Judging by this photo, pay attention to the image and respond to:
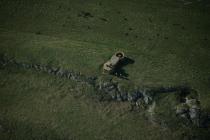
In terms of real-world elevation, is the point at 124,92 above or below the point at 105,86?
below

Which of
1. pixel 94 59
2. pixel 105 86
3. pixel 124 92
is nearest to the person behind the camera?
pixel 124 92

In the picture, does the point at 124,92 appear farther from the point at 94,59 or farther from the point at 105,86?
the point at 94,59

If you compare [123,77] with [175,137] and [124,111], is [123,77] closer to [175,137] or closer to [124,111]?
[124,111]

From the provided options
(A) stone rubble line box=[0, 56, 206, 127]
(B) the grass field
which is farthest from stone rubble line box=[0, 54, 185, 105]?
(B) the grass field

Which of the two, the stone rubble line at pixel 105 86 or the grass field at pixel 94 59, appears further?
the stone rubble line at pixel 105 86

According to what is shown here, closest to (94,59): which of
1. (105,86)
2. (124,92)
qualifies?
(105,86)

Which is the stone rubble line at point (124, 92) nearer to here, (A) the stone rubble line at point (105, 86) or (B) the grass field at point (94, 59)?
(A) the stone rubble line at point (105, 86)

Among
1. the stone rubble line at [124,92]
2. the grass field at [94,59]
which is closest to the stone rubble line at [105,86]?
the stone rubble line at [124,92]

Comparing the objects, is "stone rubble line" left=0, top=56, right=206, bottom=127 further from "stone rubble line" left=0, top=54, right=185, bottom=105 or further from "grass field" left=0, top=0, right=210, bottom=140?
"grass field" left=0, top=0, right=210, bottom=140
